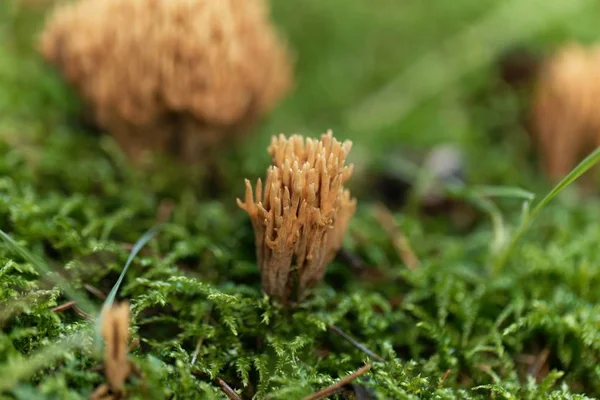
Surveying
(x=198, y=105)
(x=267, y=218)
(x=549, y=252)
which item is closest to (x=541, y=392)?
(x=549, y=252)

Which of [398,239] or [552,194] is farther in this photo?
[398,239]

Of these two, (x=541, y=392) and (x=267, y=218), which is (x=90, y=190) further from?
(x=541, y=392)

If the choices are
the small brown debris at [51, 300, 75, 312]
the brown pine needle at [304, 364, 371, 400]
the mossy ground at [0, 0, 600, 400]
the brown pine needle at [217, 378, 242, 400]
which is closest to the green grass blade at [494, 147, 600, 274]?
the mossy ground at [0, 0, 600, 400]

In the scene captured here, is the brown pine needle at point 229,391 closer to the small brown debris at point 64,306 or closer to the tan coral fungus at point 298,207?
the tan coral fungus at point 298,207

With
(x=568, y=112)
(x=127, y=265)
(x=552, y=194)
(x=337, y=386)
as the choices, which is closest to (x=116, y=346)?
(x=127, y=265)

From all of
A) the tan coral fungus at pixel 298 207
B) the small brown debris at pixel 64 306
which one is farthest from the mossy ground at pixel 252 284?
the tan coral fungus at pixel 298 207

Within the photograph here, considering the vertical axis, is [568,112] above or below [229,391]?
above

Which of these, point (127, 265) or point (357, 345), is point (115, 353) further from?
point (357, 345)
